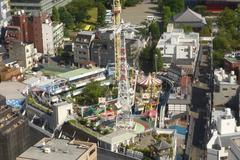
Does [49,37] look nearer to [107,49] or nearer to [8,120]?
[107,49]

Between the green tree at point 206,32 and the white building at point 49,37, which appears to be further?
the green tree at point 206,32

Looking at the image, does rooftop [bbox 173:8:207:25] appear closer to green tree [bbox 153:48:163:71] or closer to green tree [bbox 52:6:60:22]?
green tree [bbox 153:48:163:71]

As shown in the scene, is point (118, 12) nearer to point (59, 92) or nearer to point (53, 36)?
point (59, 92)

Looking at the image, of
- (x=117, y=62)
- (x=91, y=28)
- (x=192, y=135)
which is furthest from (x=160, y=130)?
(x=91, y=28)

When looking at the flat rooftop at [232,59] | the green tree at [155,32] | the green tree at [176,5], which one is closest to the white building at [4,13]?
the green tree at [155,32]

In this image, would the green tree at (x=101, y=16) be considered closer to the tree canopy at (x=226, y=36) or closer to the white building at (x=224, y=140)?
the tree canopy at (x=226, y=36)

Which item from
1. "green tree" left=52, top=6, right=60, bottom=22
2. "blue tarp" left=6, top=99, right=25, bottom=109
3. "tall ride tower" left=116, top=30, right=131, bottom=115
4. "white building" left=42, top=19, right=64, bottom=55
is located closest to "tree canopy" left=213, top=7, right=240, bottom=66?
"tall ride tower" left=116, top=30, right=131, bottom=115
